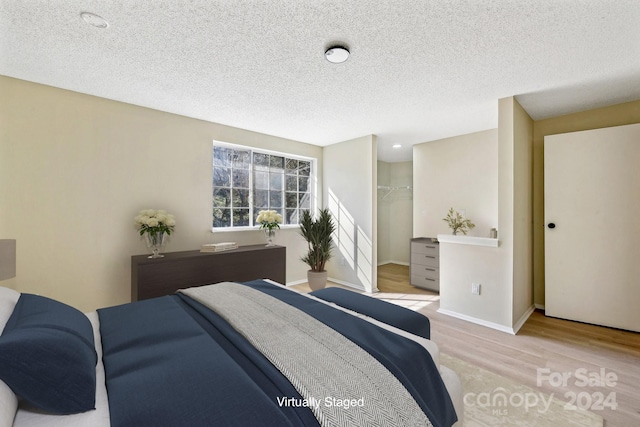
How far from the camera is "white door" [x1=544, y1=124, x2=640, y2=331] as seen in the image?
9.26 ft

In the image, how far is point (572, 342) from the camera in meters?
2.59

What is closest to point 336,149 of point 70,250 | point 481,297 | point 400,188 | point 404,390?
point 400,188

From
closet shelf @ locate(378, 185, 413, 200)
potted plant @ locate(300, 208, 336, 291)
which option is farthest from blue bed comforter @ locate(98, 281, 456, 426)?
closet shelf @ locate(378, 185, 413, 200)

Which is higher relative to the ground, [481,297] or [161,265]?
[161,265]

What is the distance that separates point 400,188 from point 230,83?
4.65 meters

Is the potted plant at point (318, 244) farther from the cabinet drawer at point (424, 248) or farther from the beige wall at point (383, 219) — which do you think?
the beige wall at point (383, 219)

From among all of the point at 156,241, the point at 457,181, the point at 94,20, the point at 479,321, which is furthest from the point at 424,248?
the point at 94,20

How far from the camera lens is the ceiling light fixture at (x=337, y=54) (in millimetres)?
1943

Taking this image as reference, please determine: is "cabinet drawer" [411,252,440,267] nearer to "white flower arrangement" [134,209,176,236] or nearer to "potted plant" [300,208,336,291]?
"potted plant" [300,208,336,291]

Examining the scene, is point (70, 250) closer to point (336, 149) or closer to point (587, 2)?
point (336, 149)

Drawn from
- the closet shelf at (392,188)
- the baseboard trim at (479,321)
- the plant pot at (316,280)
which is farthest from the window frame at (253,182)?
the baseboard trim at (479,321)

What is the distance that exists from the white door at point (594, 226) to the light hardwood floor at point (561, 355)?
0.24 meters

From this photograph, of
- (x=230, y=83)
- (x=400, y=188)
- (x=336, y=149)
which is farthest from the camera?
(x=400, y=188)

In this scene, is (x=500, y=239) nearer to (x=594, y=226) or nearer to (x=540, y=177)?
(x=594, y=226)
